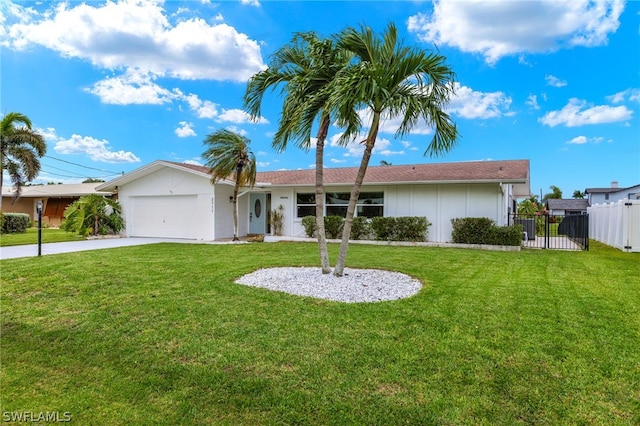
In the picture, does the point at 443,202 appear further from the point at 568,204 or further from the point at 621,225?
the point at 568,204

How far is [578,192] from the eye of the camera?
6462cm

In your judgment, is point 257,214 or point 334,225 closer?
point 334,225

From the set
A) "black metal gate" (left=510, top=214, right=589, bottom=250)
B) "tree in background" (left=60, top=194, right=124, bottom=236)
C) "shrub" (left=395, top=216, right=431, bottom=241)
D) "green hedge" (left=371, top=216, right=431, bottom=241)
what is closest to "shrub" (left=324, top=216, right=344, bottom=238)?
"green hedge" (left=371, top=216, right=431, bottom=241)

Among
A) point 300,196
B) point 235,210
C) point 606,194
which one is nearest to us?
point 235,210

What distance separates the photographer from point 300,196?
17.3m

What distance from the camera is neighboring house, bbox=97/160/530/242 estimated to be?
14.2m

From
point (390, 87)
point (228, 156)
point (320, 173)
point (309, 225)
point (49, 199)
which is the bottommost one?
point (309, 225)

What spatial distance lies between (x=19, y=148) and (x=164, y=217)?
33.5ft

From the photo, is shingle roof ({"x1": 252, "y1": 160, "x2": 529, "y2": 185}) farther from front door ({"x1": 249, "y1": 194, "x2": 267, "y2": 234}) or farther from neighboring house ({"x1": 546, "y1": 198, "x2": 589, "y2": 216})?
neighboring house ({"x1": 546, "y1": 198, "x2": 589, "y2": 216})

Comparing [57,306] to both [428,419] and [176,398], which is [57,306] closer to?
[176,398]

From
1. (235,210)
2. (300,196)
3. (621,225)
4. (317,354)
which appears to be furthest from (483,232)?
(317,354)

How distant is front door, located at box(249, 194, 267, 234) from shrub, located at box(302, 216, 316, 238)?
3212mm

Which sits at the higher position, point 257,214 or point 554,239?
point 257,214

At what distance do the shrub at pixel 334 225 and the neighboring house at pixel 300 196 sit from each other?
0.88 meters
